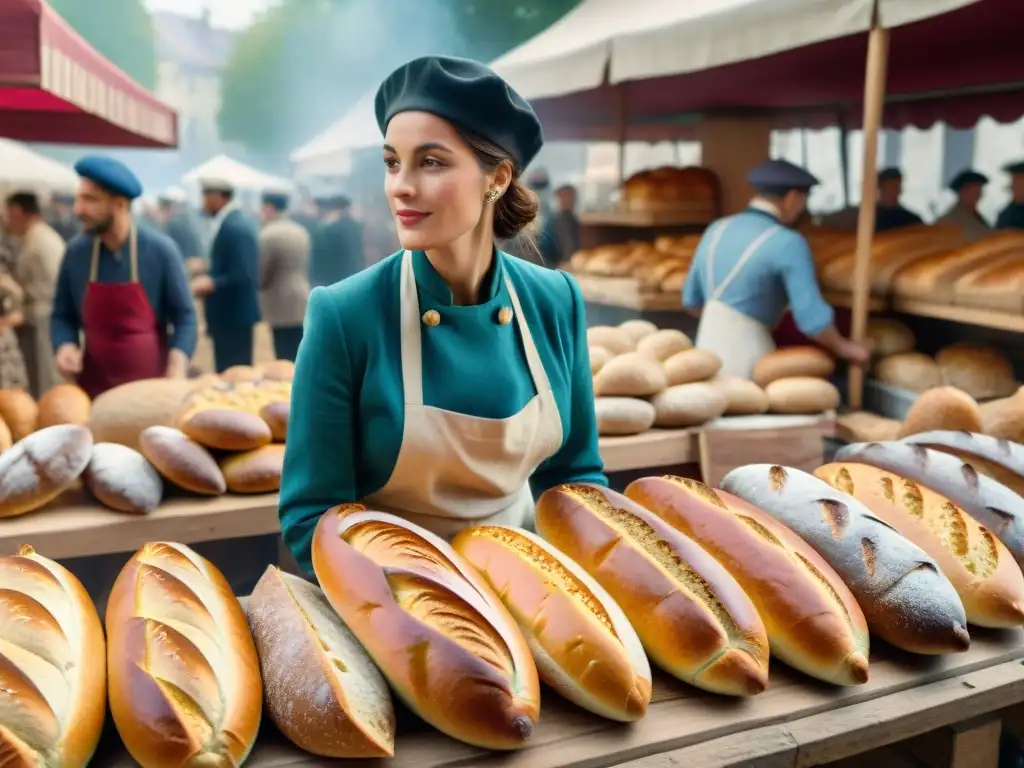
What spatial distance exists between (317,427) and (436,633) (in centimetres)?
42

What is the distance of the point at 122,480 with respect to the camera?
1.77 metres

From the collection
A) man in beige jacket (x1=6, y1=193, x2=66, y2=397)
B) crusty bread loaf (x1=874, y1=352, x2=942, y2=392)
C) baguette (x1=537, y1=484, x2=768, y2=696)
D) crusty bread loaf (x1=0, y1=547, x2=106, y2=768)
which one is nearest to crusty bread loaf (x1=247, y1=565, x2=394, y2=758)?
crusty bread loaf (x1=0, y1=547, x2=106, y2=768)

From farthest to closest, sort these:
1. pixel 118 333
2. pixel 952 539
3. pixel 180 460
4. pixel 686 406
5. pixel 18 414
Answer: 1. pixel 118 333
2. pixel 686 406
3. pixel 18 414
4. pixel 180 460
5. pixel 952 539

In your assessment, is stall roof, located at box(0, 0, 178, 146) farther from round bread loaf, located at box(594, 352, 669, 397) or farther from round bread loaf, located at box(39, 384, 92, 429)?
round bread loaf, located at box(594, 352, 669, 397)

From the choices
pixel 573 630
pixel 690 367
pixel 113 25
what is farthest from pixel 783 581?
pixel 113 25

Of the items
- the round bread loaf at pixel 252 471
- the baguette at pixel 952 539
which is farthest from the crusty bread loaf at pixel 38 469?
the baguette at pixel 952 539

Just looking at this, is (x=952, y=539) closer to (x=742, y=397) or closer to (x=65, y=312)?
(x=742, y=397)

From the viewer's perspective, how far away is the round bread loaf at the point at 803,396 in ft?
8.96

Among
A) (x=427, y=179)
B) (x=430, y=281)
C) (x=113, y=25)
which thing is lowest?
(x=430, y=281)

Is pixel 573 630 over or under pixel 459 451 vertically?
under

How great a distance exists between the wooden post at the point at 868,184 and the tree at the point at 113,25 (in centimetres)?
1190

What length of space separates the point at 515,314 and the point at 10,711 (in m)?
0.79

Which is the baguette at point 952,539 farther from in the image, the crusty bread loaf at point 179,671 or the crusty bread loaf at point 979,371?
the crusty bread loaf at point 979,371

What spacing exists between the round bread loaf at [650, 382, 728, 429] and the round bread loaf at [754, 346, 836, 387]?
0.37m
